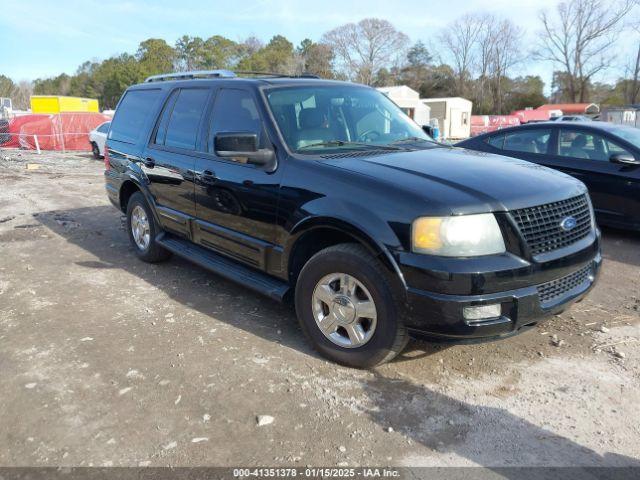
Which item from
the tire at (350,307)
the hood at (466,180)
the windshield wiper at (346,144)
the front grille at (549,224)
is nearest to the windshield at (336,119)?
the windshield wiper at (346,144)

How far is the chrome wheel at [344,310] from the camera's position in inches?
124

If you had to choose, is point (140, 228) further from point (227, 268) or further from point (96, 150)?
point (96, 150)

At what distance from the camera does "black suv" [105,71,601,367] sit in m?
2.83

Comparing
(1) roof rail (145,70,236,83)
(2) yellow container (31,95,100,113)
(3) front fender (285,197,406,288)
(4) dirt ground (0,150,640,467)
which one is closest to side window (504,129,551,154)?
(4) dirt ground (0,150,640,467)

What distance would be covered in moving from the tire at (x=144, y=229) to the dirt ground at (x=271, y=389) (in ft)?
2.24

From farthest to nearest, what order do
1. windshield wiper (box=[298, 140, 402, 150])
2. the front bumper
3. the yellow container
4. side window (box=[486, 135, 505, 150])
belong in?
the yellow container
side window (box=[486, 135, 505, 150])
windshield wiper (box=[298, 140, 402, 150])
the front bumper

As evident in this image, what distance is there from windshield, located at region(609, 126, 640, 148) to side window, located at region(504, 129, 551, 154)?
0.81m

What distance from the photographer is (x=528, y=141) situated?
720 centimetres

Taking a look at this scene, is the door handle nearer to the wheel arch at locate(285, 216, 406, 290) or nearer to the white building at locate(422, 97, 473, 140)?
the wheel arch at locate(285, 216, 406, 290)

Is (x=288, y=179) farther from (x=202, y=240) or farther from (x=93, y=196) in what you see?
(x=93, y=196)

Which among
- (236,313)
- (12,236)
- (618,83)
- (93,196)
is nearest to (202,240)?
(236,313)

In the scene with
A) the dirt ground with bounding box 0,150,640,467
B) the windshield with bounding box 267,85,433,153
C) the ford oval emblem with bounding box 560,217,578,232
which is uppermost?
the windshield with bounding box 267,85,433,153

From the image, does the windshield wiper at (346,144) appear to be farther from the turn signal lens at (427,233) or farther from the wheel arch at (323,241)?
the turn signal lens at (427,233)

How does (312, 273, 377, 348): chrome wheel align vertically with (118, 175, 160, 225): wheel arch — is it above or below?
below
